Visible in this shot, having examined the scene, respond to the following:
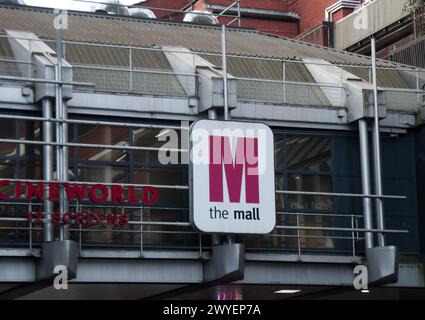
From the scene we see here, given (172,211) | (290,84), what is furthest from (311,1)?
(172,211)

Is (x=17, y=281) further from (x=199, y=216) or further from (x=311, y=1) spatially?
(x=311, y=1)

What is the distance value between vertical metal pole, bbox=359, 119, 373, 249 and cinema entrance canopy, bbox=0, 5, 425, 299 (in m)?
0.05

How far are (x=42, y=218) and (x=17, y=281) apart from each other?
59.8 inches

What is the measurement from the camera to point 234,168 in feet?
86.8

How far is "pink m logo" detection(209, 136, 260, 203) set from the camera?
1030 inches

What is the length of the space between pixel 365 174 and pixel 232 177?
391cm

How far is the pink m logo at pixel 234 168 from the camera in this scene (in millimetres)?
26172

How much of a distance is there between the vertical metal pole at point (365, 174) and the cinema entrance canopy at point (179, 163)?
0.05 m

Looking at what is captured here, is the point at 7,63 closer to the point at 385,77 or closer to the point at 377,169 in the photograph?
the point at 377,169

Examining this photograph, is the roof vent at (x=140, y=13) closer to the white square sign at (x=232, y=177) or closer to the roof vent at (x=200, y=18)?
the roof vent at (x=200, y=18)

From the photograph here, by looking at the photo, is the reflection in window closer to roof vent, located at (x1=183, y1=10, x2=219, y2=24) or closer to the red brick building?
roof vent, located at (x1=183, y1=10, x2=219, y2=24)

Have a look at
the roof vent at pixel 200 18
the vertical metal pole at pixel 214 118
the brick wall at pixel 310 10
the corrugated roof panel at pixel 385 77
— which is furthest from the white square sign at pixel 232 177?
the brick wall at pixel 310 10

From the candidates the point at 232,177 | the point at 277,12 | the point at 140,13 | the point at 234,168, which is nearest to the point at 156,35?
the point at 140,13

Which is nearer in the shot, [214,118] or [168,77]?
[214,118]
